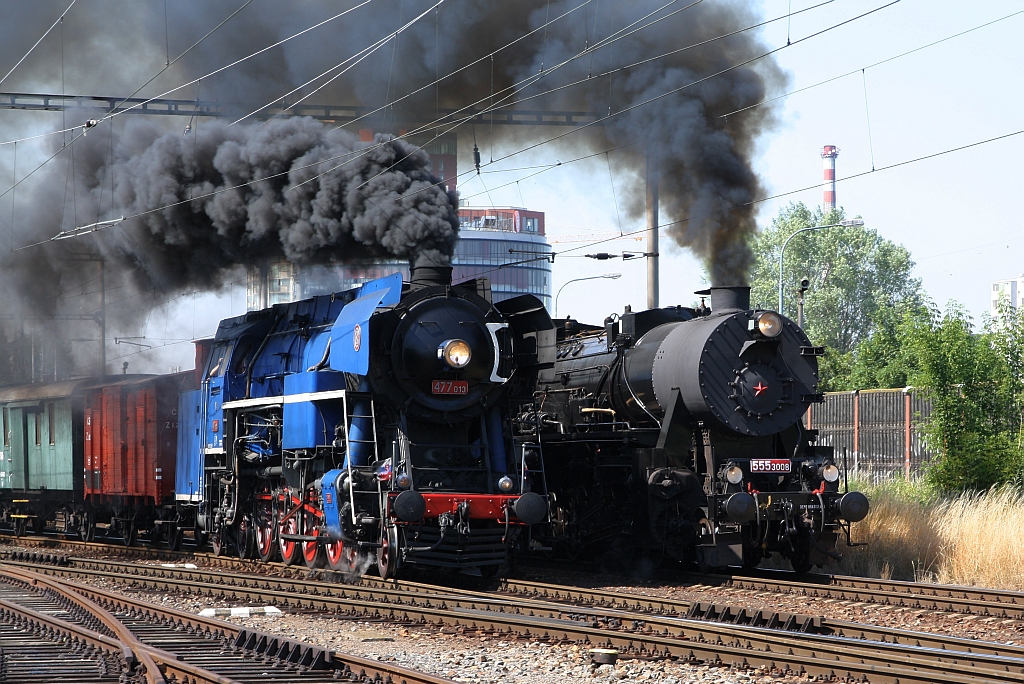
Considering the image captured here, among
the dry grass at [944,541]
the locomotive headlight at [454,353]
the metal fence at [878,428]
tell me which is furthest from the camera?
the metal fence at [878,428]

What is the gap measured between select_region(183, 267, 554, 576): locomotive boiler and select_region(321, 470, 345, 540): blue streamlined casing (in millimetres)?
17

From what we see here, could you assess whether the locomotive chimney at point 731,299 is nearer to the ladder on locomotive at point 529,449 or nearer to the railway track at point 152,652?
the ladder on locomotive at point 529,449

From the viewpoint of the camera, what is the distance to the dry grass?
12789 mm

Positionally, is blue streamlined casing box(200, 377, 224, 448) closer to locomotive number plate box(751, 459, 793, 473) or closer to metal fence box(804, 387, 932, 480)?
locomotive number plate box(751, 459, 793, 473)

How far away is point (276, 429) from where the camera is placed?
14406 mm

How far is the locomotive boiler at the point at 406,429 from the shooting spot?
1211 centimetres

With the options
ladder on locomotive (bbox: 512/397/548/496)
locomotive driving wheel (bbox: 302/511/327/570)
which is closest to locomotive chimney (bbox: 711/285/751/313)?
ladder on locomotive (bbox: 512/397/548/496)

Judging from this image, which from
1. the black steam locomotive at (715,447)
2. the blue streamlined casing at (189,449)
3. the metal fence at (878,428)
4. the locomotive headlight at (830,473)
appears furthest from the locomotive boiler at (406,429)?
the metal fence at (878,428)

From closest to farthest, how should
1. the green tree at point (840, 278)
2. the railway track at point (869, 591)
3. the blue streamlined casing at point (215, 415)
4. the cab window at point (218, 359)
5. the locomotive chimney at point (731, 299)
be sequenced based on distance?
the railway track at point (869, 591), the locomotive chimney at point (731, 299), the blue streamlined casing at point (215, 415), the cab window at point (218, 359), the green tree at point (840, 278)

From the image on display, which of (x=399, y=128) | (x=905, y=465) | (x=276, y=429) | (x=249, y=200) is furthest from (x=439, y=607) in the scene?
(x=905, y=465)

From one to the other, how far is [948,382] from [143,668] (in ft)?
43.8

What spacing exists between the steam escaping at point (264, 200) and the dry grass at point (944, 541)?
21.1ft

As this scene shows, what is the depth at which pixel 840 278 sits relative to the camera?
56750 mm

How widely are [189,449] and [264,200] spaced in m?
4.08
